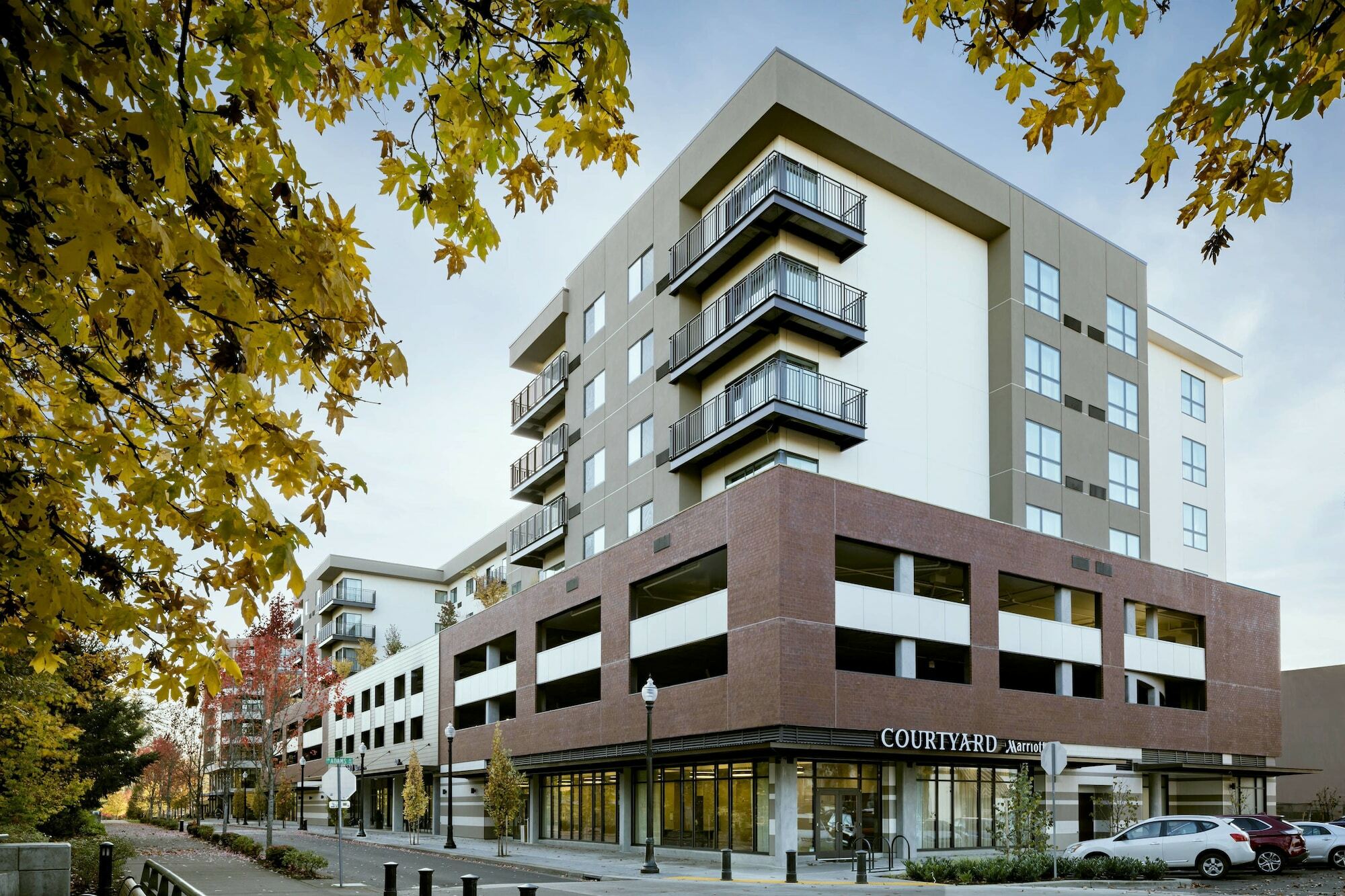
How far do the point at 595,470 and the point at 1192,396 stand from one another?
2685cm

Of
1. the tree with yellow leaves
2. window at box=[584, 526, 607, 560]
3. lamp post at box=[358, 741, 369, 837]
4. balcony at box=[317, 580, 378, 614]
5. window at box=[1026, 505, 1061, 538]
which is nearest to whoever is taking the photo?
the tree with yellow leaves

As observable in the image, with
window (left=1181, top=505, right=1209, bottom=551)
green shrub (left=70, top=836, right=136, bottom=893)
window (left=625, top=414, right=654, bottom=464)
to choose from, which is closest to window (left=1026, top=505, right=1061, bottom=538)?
window (left=1181, top=505, right=1209, bottom=551)

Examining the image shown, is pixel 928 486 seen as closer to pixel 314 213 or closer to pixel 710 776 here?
pixel 710 776

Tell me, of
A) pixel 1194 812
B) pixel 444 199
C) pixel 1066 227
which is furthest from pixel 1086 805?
pixel 444 199

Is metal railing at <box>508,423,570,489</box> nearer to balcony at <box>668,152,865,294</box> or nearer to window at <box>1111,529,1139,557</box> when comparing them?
balcony at <box>668,152,865,294</box>

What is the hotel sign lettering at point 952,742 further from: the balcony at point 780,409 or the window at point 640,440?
the window at point 640,440

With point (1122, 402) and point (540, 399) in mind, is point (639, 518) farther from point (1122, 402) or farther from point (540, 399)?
point (1122, 402)

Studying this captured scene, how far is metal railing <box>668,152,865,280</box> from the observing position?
34188mm

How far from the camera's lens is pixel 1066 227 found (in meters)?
44.0

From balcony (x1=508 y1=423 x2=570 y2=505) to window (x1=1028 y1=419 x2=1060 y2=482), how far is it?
62.7 feet

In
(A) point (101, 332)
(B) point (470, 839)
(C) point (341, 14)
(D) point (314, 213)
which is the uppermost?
(C) point (341, 14)

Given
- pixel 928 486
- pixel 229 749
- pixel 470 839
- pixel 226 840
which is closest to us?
pixel 928 486

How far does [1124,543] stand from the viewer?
43.3 m

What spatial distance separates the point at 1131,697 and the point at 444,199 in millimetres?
38933
